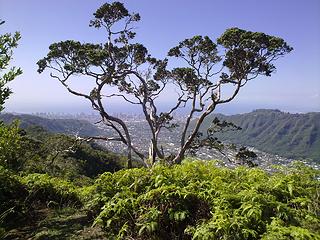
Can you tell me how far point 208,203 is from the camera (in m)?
3.65

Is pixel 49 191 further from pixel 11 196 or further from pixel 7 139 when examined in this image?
pixel 7 139

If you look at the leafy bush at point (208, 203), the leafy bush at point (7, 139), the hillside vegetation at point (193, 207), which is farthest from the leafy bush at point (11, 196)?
the leafy bush at point (208, 203)

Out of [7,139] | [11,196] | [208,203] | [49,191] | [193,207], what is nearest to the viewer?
[208,203]

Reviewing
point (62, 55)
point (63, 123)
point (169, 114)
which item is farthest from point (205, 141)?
point (63, 123)

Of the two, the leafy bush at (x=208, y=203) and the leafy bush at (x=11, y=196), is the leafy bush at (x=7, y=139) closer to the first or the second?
the leafy bush at (x=11, y=196)

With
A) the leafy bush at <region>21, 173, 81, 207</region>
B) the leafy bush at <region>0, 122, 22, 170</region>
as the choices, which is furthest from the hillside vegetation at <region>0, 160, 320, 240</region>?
the leafy bush at <region>0, 122, 22, 170</region>

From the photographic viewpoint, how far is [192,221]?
12.0 ft

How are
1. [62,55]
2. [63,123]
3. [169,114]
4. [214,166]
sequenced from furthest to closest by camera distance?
[63,123], [169,114], [62,55], [214,166]

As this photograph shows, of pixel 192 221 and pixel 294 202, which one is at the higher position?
pixel 294 202

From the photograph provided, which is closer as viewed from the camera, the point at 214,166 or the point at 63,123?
the point at 214,166

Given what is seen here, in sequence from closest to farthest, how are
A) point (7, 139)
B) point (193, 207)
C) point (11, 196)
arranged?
point (193, 207) < point (7, 139) < point (11, 196)

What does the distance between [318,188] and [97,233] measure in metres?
2.57

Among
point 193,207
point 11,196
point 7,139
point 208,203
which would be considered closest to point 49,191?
point 11,196

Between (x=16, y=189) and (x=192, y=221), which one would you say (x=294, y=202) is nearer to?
(x=192, y=221)
